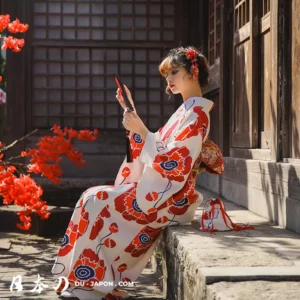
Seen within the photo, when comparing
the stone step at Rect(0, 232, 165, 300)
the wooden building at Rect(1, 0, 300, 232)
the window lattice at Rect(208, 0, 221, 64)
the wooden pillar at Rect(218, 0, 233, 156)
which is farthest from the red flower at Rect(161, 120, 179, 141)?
the wooden building at Rect(1, 0, 300, 232)

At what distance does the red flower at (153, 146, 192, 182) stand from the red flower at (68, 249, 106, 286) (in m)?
0.67

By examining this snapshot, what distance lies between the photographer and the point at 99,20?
30.1 feet

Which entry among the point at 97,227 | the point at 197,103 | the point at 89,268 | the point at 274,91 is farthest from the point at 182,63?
the point at 89,268

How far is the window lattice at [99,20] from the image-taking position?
9141 mm

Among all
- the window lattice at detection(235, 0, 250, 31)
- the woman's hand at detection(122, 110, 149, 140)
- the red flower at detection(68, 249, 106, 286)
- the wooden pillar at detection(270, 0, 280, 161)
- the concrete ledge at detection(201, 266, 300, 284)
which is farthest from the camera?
the window lattice at detection(235, 0, 250, 31)

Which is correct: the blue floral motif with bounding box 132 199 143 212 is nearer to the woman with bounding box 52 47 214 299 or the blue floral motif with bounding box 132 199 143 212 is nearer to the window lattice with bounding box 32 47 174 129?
the woman with bounding box 52 47 214 299

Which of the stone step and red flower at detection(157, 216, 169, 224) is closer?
red flower at detection(157, 216, 169, 224)

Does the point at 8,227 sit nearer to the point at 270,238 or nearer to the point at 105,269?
the point at 105,269

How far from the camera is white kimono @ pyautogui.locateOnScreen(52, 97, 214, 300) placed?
154 inches

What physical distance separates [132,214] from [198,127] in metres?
0.70

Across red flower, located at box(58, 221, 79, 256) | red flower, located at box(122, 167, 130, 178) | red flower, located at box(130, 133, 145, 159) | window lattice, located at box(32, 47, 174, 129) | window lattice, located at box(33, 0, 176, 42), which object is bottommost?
red flower, located at box(58, 221, 79, 256)

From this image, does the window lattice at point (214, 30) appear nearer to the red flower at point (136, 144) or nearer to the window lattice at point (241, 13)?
the window lattice at point (241, 13)

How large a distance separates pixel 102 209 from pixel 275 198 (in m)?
1.36

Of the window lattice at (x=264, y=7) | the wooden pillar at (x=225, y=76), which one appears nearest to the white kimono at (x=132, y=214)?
the window lattice at (x=264, y=7)
